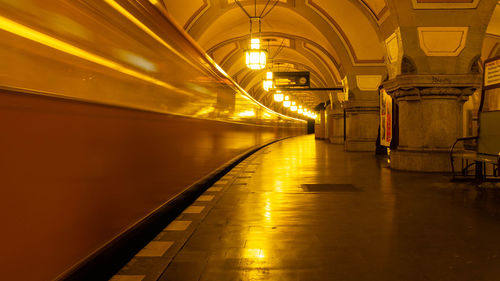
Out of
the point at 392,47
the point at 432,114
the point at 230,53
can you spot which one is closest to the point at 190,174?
the point at 432,114

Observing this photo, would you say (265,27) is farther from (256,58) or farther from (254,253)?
(254,253)

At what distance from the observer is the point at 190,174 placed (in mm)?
5680

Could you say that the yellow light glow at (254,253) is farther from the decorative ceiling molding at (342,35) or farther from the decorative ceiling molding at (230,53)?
the decorative ceiling molding at (230,53)

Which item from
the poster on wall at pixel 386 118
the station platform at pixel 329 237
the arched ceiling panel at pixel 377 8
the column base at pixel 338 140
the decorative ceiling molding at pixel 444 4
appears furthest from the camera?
the column base at pixel 338 140

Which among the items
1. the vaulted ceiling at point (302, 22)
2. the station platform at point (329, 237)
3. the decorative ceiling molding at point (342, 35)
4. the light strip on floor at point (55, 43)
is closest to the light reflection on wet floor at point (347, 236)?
the station platform at point (329, 237)

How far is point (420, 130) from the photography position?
364 inches

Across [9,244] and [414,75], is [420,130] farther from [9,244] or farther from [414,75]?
[9,244]

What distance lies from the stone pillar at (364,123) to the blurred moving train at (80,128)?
13823mm

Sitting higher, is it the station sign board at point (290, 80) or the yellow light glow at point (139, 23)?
the station sign board at point (290, 80)

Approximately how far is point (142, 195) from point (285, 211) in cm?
196

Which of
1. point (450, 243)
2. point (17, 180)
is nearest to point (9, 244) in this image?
point (17, 180)

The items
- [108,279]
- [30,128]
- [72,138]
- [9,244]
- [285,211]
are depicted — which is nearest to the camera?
[9,244]

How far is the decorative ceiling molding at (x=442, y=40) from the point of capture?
29.5 ft

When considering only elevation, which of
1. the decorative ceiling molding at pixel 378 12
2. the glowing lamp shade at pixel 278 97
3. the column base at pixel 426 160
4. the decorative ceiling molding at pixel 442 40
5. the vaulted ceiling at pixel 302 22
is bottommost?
the column base at pixel 426 160
